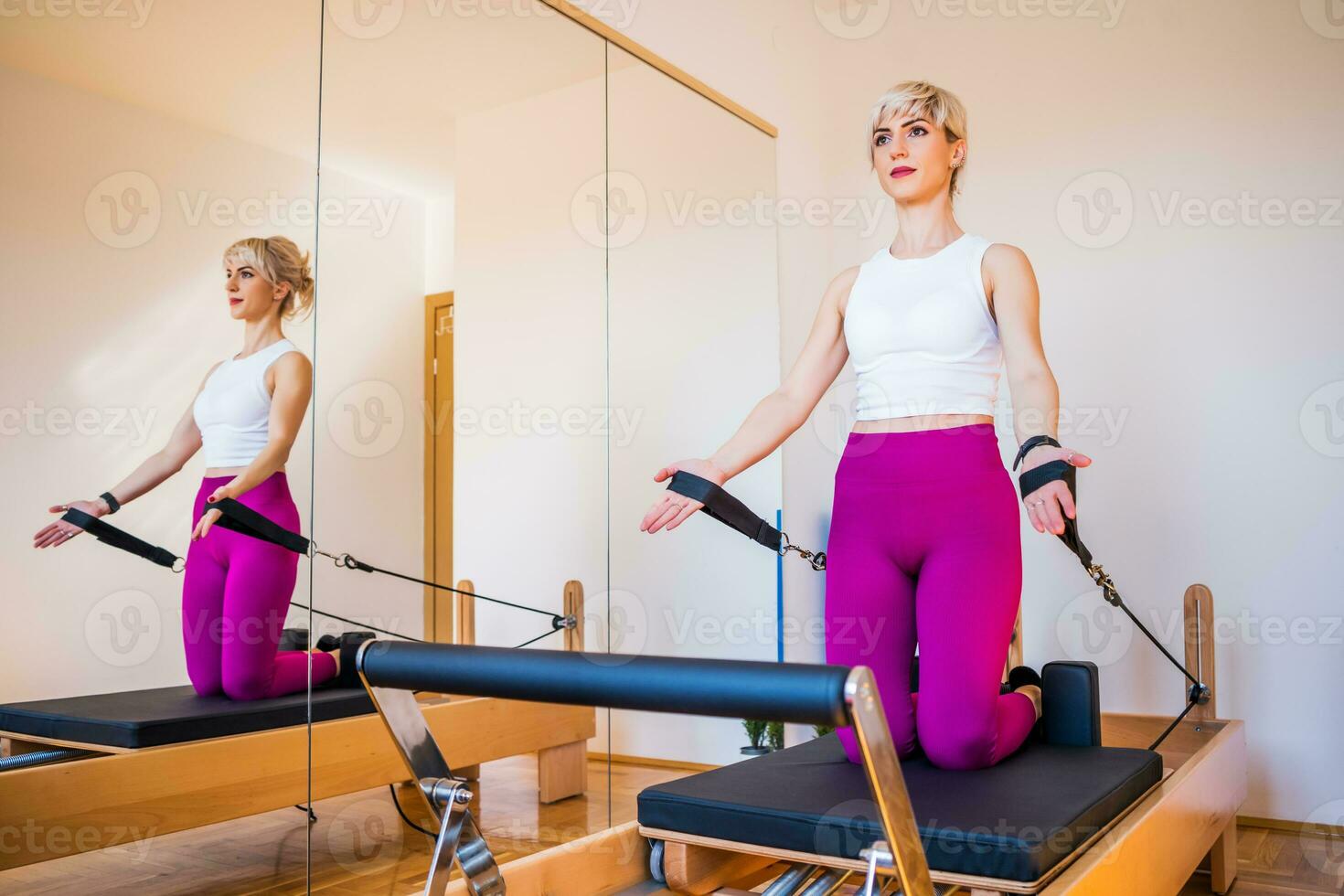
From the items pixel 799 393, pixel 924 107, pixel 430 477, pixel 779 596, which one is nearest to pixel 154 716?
pixel 430 477

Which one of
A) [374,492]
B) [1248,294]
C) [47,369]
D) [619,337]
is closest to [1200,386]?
[1248,294]

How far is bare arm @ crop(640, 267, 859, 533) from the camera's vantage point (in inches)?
65.8

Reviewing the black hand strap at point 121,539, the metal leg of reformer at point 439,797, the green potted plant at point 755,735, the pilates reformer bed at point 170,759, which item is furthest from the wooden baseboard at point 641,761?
the metal leg of reformer at point 439,797

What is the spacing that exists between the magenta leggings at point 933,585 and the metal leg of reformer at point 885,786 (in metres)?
0.98

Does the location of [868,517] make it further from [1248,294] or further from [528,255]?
[1248,294]

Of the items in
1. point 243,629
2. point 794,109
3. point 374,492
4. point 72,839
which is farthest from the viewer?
point 794,109

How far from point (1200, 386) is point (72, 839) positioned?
3.14 meters

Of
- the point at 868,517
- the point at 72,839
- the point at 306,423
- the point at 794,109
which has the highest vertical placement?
the point at 794,109

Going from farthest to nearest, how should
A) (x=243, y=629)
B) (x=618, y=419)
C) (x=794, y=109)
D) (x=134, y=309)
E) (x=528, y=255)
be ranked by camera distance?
(x=794, y=109), (x=618, y=419), (x=528, y=255), (x=243, y=629), (x=134, y=309)

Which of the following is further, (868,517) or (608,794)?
(608,794)

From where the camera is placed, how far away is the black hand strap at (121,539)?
1840 millimetres

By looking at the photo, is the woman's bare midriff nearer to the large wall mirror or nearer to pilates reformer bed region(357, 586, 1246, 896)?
pilates reformer bed region(357, 586, 1246, 896)

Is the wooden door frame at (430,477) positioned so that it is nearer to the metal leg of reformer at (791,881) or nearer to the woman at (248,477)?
the woman at (248,477)

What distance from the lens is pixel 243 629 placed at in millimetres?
2078
